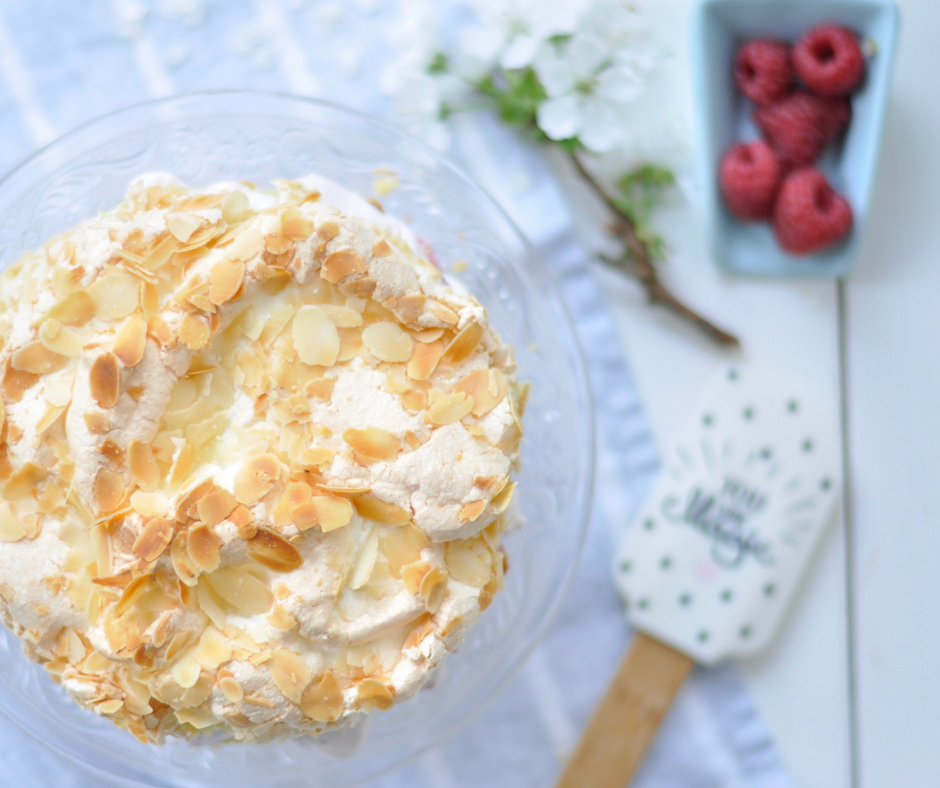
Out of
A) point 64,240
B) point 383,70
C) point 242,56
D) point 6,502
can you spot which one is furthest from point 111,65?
point 6,502

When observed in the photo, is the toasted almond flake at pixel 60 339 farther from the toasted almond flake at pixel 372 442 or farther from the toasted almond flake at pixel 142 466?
the toasted almond flake at pixel 372 442

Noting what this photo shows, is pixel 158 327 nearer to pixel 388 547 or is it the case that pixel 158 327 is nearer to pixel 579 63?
pixel 388 547

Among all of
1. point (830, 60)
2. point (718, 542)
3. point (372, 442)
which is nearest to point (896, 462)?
point (718, 542)

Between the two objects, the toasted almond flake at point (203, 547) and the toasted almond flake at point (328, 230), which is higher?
the toasted almond flake at point (328, 230)

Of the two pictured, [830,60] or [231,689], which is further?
[830,60]

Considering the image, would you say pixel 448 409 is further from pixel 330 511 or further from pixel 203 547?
pixel 203 547

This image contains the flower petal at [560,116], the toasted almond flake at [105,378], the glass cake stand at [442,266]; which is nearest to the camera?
the toasted almond flake at [105,378]

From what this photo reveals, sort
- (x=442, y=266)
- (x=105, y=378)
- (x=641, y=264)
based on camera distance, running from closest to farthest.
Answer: (x=105, y=378)
(x=442, y=266)
(x=641, y=264)

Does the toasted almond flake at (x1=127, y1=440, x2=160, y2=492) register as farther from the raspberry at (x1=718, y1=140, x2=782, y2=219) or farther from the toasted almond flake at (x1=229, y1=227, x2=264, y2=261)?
the raspberry at (x1=718, y1=140, x2=782, y2=219)

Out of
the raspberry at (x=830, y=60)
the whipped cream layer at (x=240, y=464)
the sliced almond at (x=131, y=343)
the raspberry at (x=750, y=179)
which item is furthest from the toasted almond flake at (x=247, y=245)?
the raspberry at (x=830, y=60)
